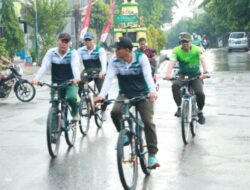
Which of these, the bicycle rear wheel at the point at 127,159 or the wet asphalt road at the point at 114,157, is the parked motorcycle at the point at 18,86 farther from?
the bicycle rear wheel at the point at 127,159

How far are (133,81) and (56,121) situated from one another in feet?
6.92

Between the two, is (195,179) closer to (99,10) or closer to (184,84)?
(184,84)

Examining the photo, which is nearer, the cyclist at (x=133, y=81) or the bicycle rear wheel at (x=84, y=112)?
the cyclist at (x=133, y=81)

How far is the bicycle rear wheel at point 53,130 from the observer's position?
8.84m

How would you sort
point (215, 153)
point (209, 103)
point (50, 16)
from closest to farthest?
point (215, 153) < point (209, 103) < point (50, 16)

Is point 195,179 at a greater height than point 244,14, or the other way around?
point 244,14

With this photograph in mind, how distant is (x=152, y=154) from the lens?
7.66 meters

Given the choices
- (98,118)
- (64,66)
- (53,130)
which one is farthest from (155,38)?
(53,130)

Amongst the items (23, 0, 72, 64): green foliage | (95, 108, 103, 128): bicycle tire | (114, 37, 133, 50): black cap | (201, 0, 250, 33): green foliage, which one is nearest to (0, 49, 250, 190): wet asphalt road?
(95, 108, 103, 128): bicycle tire

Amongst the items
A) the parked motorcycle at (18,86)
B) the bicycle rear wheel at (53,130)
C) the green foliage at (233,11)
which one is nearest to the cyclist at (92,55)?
the bicycle rear wheel at (53,130)

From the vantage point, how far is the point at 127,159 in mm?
6785

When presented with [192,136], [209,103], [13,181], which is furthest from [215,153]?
[209,103]

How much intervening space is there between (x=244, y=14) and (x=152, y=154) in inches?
1653

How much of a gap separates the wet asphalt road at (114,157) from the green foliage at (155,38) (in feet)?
120
